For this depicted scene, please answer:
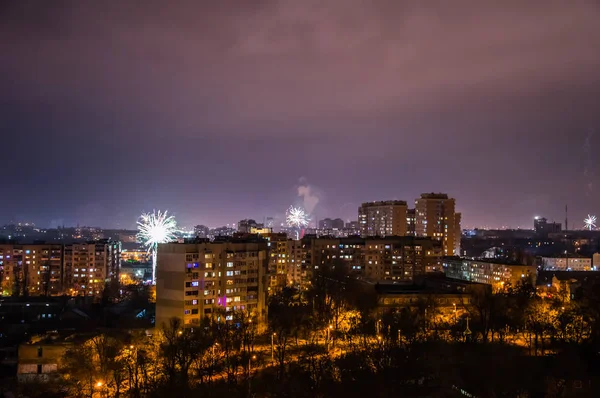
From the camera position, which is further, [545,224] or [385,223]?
[545,224]

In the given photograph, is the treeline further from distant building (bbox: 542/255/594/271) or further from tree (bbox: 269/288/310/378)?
distant building (bbox: 542/255/594/271)

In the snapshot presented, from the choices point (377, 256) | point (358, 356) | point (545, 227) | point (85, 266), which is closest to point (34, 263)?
point (85, 266)

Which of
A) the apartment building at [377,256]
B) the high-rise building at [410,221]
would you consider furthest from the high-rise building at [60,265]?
the high-rise building at [410,221]

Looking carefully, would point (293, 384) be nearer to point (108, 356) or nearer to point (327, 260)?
point (108, 356)

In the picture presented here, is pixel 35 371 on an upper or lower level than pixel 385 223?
lower

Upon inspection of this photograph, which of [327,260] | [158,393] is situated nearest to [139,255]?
[327,260]

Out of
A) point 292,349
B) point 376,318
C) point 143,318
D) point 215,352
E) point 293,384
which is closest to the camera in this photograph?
point 293,384
